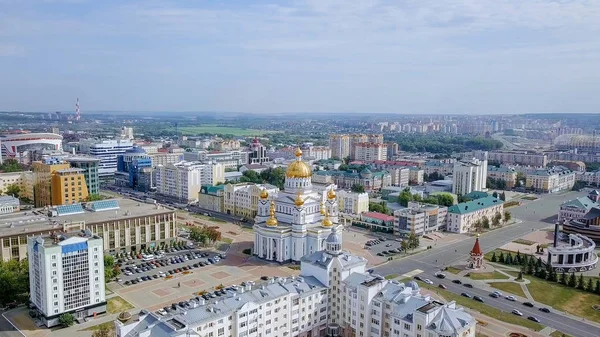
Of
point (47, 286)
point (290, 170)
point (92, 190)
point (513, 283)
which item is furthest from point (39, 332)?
point (92, 190)

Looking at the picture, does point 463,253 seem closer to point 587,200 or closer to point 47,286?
point 587,200

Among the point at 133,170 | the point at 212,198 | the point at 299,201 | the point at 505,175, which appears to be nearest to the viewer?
the point at 299,201

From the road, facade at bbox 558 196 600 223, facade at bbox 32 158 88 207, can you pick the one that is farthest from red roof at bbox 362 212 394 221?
facade at bbox 32 158 88 207

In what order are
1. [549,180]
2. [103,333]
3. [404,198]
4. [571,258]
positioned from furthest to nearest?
[549,180]
[404,198]
[571,258]
[103,333]

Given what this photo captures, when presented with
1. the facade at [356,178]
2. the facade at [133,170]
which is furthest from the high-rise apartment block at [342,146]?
the facade at [133,170]

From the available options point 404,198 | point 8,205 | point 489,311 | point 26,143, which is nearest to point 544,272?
point 489,311

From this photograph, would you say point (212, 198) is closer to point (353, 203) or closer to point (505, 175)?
point (353, 203)

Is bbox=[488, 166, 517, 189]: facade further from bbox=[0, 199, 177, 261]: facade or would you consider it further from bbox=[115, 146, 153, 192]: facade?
bbox=[0, 199, 177, 261]: facade
